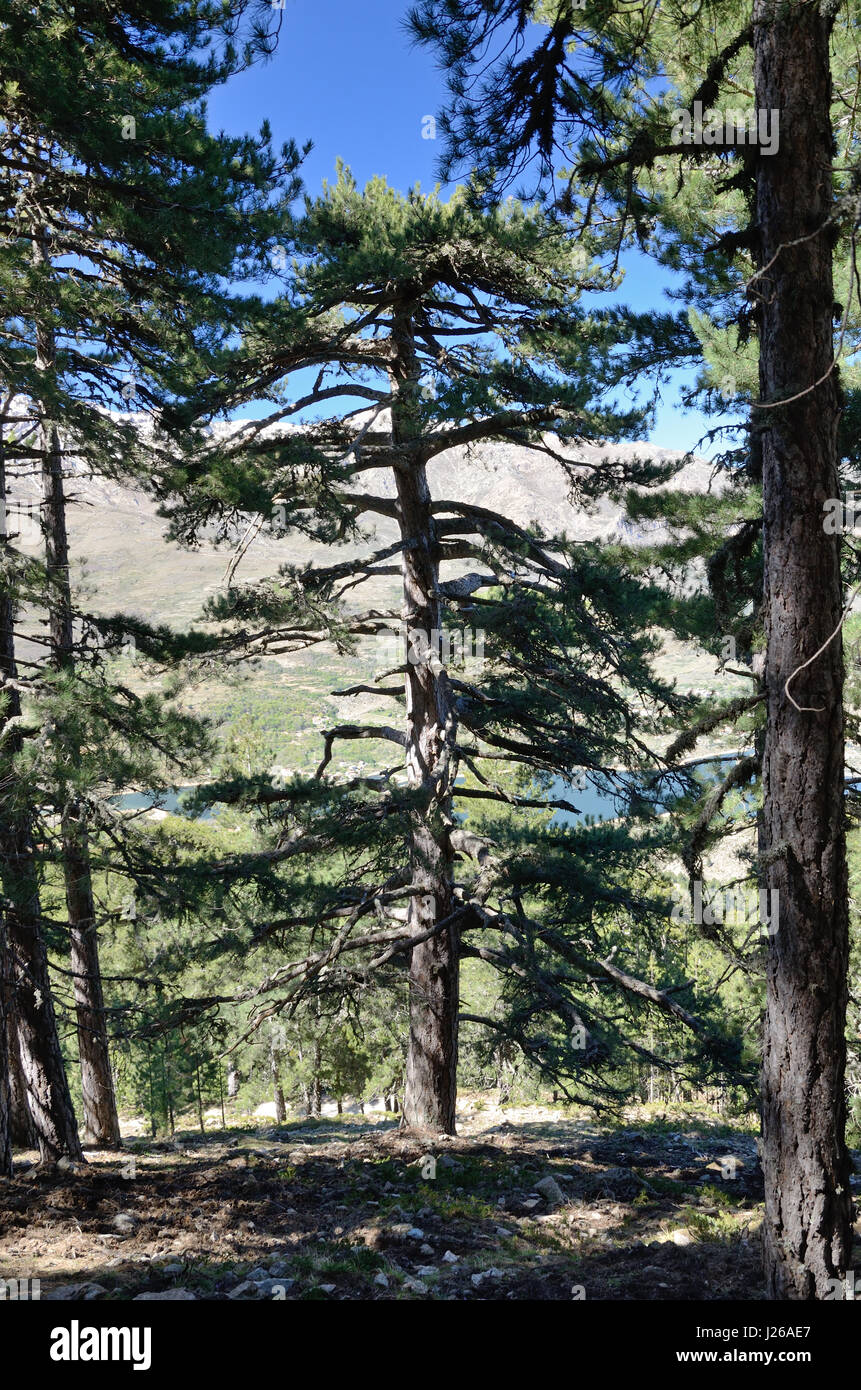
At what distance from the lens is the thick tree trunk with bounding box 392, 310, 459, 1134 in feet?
30.0

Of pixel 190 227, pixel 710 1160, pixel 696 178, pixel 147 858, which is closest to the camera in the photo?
pixel 190 227

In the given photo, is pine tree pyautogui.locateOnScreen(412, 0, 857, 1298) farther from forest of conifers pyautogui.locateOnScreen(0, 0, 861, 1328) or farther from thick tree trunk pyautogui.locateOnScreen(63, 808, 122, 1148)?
thick tree trunk pyautogui.locateOnScreen(63, 808, 122, 1148)

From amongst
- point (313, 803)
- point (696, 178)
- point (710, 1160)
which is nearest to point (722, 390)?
point (696, 178)

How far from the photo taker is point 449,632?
385 inches

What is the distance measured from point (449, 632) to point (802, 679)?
590 cm

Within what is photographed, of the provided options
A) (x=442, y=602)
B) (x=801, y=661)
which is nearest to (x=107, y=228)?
(x=442, y=602)

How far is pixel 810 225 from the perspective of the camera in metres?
4.13

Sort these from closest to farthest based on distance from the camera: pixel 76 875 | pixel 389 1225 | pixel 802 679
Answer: pixel 802 679, pixel 389 1225, pixel 76 875

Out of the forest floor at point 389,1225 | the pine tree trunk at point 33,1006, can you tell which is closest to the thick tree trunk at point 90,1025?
the forest floor at point 389,1225

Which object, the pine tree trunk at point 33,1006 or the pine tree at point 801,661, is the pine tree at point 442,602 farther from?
the pine tree at point 801,661

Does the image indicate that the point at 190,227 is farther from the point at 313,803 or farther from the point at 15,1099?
the point at 15,1099

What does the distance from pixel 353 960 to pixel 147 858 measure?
7.80ft

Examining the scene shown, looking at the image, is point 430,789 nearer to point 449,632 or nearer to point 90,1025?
point 449,632

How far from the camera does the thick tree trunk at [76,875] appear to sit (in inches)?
302
